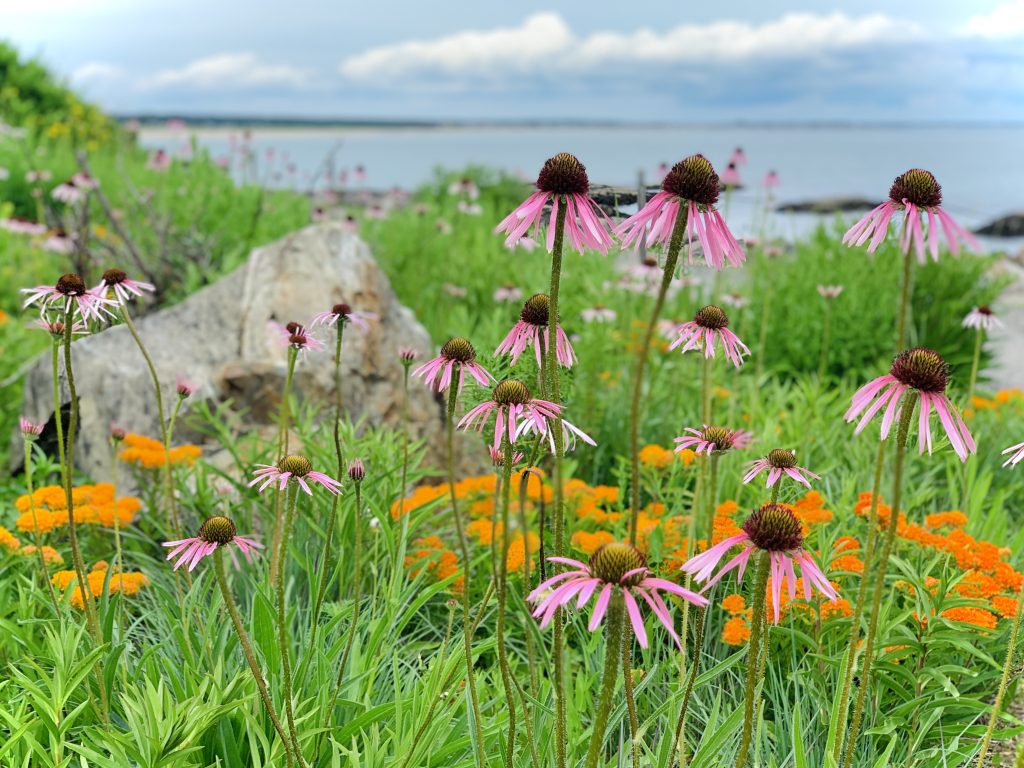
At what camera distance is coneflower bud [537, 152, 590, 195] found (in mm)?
1477

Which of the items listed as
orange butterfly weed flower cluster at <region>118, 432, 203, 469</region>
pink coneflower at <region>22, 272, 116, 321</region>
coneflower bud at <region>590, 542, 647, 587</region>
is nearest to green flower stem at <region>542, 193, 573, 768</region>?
coneflower bud at <region>590, 542, 647, 587</region>

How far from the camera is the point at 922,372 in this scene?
1.46m

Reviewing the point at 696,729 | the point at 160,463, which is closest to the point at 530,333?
the point at 696,729

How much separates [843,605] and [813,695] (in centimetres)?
26

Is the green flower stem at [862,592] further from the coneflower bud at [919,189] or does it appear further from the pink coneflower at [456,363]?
the pink coneflower at [456,363]

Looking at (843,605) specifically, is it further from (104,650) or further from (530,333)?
(104,650)

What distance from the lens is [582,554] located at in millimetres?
3027

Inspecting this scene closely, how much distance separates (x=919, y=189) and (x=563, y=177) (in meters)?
0.59

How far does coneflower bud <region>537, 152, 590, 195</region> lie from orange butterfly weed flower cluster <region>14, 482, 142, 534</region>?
1.95 metres

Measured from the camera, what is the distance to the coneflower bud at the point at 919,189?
1500 millimetres

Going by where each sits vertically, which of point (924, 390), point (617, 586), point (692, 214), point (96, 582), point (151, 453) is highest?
point (692, 214)

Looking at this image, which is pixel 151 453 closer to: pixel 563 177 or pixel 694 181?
pixel 563 177

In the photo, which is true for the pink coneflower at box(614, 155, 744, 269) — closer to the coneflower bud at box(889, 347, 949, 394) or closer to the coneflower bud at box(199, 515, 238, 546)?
the coneflower bud at box(889, 347, 949, 394)

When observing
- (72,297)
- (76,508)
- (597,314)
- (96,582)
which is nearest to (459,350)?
(72,297)
